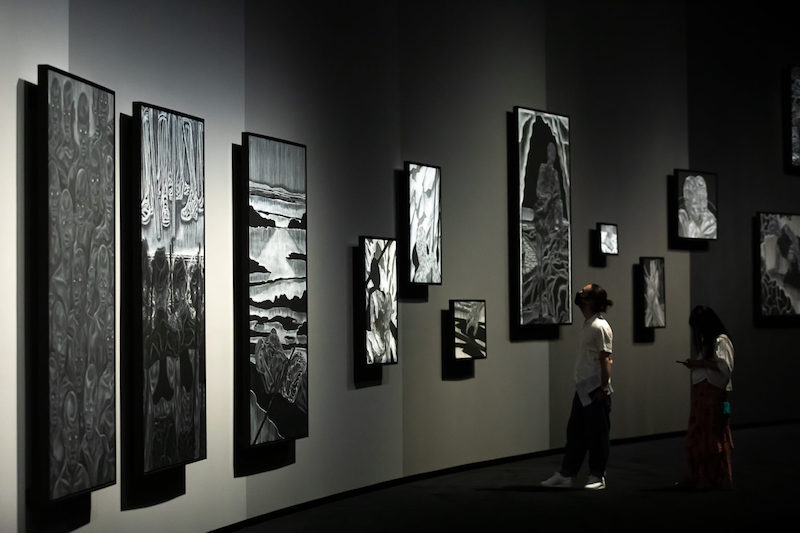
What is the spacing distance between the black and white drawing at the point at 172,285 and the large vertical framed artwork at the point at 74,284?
32cm

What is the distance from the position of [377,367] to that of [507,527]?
215cm

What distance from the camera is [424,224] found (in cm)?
951

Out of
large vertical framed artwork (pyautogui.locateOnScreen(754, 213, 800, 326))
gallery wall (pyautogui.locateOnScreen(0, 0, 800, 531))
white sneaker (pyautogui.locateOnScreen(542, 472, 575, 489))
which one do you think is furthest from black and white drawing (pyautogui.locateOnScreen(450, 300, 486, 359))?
large vertical framed artwork (pyautogui.locateOnScreen(754, 213, 800, 326))

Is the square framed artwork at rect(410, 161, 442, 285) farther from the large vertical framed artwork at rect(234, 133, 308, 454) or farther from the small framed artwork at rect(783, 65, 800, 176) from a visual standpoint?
the small framed artwork at rect(783, 65, 800, 176)

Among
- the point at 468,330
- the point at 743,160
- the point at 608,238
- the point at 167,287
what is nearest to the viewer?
the point at 167,287

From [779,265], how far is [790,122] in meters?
1.96

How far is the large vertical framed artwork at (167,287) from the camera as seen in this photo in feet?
20.2

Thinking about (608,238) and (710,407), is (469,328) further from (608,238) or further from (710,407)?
(608,238)

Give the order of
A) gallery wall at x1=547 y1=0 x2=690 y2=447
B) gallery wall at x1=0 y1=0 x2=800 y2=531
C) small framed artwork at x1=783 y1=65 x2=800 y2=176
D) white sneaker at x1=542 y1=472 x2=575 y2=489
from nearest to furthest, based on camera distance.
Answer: gallery wall at x1=0 y1=0 x2=800 y2=531
white sneaker at x1=542 y1=472 x2=575 y2=489
gallery wall at x1=547 y1=0 x2=690 y2=447
small framed artwork at x1=783 y1=65 x2=800 y2=176

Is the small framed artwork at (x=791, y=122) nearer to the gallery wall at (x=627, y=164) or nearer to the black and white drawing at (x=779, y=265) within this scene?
the black and white drawing at (x=779, y=265)

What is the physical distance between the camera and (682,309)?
1270 centimetres

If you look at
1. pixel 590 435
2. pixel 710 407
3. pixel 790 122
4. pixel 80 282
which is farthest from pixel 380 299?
pixel 790 122

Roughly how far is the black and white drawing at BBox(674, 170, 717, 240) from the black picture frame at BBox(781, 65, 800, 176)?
5.36 feet

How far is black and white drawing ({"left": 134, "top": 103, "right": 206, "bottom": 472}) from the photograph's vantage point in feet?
20.4
